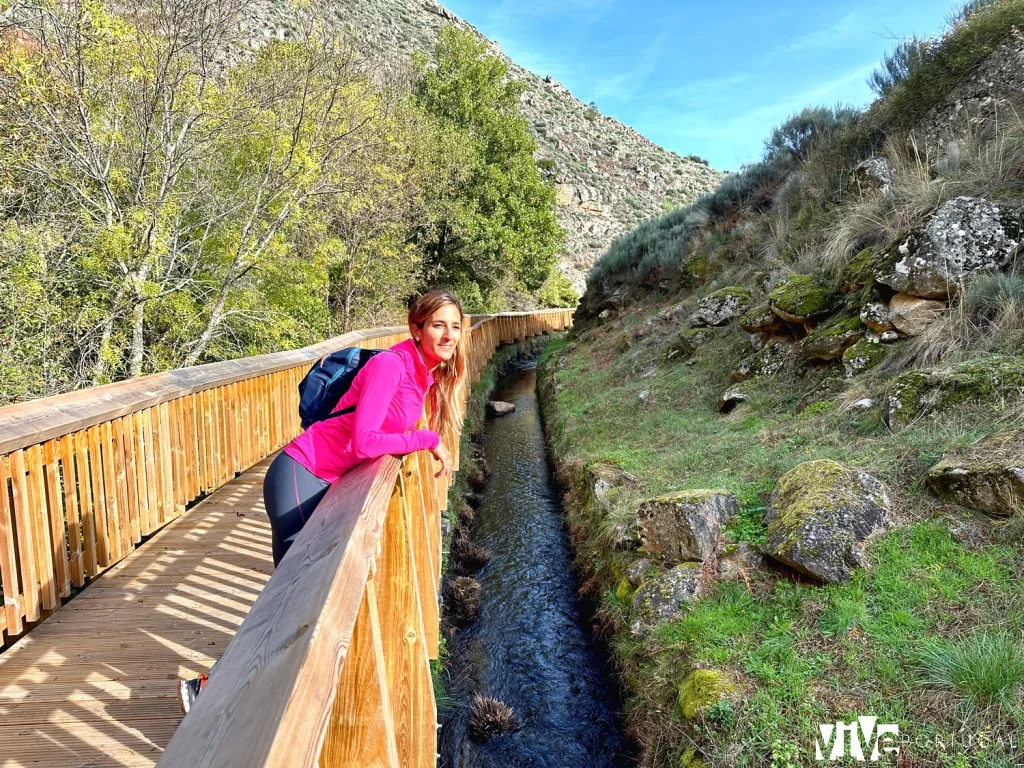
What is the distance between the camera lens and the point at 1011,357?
4.77m

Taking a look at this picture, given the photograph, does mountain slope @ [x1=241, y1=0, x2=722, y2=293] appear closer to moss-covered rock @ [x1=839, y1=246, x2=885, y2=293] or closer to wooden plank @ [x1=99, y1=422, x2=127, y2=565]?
moss-covered rock @ [x1=839, y1=246, x2=885, y2=293]

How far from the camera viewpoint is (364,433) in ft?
7.30

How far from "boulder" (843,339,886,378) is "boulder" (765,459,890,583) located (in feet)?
7.75

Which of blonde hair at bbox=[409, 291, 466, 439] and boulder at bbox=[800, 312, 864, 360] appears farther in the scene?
boulder at bbox=[800, 312, 864, 360]

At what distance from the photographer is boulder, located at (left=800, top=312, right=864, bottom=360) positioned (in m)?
6.57

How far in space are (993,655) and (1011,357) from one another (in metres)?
3.14

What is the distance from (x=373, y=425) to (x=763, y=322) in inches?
281

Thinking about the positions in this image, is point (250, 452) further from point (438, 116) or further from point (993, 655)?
point (438, 116)

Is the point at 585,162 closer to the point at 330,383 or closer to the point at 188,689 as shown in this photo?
the point at 330,383

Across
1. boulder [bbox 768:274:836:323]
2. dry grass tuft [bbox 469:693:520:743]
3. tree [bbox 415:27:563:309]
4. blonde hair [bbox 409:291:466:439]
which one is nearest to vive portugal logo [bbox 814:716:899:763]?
dry grass tuft [bbox 469:693:520:743]

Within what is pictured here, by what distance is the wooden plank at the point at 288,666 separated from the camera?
2.24 feet

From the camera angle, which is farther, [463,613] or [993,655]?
[463,613]

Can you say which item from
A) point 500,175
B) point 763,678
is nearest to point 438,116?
point 500,175

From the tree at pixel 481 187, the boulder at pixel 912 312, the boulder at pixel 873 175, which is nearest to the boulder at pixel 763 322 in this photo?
the boulder at pixel 912 312
